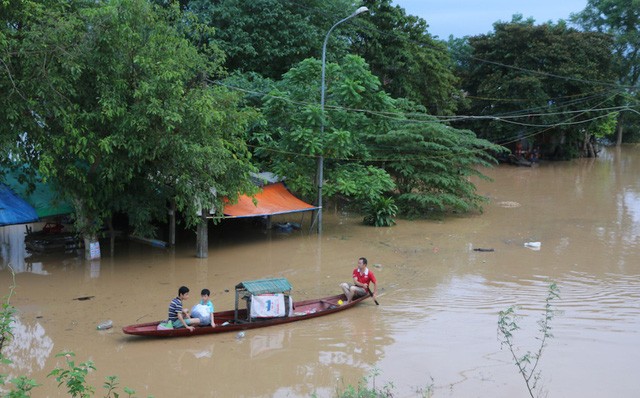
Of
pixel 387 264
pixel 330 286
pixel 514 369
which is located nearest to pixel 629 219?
pixel 387 264

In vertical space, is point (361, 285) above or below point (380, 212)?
below

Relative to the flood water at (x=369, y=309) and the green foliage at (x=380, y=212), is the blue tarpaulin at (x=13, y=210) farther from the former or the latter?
the green foliage at (x=380, y=212)

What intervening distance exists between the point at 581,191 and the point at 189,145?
2238cm

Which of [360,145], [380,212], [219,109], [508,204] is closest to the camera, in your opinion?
[219,109]

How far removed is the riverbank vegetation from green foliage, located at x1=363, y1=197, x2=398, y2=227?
5 centimetres

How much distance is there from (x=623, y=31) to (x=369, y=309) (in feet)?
152

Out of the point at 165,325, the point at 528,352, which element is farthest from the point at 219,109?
the point at 528,352

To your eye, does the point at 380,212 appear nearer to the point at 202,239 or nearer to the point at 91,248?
the point at 202,239

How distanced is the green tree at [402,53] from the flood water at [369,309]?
11.7m

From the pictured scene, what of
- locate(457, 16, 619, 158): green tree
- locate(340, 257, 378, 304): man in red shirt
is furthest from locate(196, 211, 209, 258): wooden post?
locate(457, 16, 619, 158): green tree

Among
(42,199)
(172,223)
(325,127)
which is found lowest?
(172,223)

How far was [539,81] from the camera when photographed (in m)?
37.1

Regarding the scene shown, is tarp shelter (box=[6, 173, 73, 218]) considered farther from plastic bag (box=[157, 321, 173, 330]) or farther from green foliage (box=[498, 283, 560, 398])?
green foliage (box=[498, 283, 560, 398])

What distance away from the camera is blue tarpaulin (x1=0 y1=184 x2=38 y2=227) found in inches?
551
